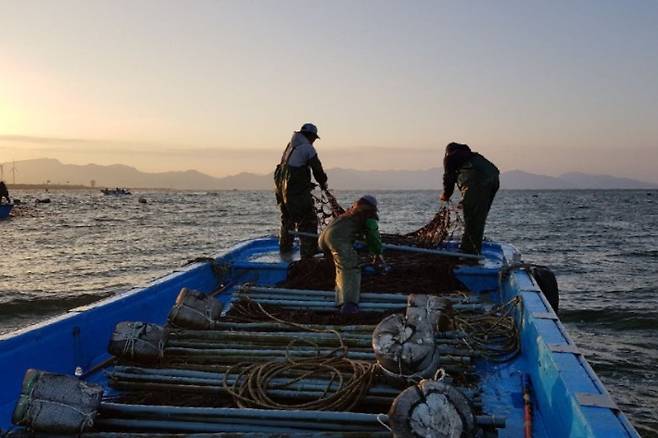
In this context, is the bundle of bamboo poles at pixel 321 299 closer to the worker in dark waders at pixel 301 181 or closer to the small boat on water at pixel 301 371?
the small boat on water at pixel 301 371

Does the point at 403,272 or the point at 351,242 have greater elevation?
the point at 351,242

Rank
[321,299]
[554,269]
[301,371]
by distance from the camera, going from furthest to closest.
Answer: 1. [554,269]
2. [321,299]
3. [301,371]

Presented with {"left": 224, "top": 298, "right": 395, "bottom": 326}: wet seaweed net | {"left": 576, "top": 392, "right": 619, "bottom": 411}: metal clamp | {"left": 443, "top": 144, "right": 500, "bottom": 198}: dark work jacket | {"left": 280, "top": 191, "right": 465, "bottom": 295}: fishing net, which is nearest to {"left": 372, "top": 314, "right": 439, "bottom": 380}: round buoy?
{"left": 576, "top": 392, "right": 619, "bottom": 411}: metal clamp

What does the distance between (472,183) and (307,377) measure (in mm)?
5642

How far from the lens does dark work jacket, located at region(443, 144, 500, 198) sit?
9.28 metres

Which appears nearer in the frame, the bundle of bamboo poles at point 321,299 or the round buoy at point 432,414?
the round buoy at point 432,414

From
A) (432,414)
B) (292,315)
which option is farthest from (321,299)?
(432,414)

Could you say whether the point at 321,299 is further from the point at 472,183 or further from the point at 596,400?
the point at 596,400

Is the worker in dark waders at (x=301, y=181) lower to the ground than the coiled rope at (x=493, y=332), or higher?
higher

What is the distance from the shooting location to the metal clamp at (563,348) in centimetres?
433

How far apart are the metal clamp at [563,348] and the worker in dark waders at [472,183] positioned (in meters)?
4.96

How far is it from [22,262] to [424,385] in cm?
2273

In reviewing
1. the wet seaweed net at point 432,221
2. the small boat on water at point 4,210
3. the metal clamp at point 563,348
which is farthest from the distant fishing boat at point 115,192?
the metal clamp at point 563,348

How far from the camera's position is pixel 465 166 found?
30.9ft
